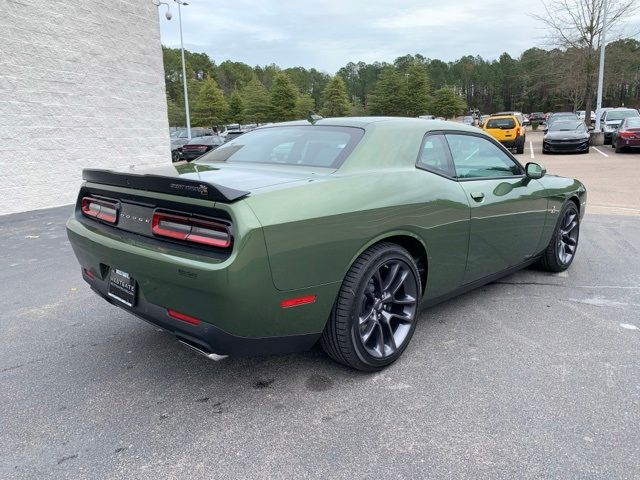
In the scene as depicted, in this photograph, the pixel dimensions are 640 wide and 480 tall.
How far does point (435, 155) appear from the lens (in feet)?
11.2

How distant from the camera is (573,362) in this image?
305 cm

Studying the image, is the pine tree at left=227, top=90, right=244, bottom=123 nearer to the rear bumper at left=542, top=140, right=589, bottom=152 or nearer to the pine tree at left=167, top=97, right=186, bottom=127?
the pine tree at left=167, top=97, right=186, bottom=127

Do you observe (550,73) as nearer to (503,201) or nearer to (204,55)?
(503,201)

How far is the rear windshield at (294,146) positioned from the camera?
10.2 ft

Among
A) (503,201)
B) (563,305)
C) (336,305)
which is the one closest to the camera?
(336,305)

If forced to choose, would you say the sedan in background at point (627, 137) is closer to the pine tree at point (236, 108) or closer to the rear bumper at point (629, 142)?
the rear bumper at point (629, 142)

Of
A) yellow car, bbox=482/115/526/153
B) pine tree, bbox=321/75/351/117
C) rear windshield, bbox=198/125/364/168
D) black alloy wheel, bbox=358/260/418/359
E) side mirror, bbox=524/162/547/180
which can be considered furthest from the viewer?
pine tree, bbox=321/75/351/117

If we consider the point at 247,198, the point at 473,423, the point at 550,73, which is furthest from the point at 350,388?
the point at 550,73

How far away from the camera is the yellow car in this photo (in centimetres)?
2069

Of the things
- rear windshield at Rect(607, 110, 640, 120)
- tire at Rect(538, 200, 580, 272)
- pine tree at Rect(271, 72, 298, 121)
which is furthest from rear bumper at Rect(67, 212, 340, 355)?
pine tree at Rect(271, 72, 298, 121)

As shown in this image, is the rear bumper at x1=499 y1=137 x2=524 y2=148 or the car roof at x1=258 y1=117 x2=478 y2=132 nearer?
the car roof at x1=258 y1=117 x2=478 y2=132

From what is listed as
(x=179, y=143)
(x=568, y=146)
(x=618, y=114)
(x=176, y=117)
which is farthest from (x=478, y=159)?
(x=176, y=117)

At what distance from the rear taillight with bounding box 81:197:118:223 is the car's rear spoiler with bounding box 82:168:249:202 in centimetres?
12

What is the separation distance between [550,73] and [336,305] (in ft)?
125
